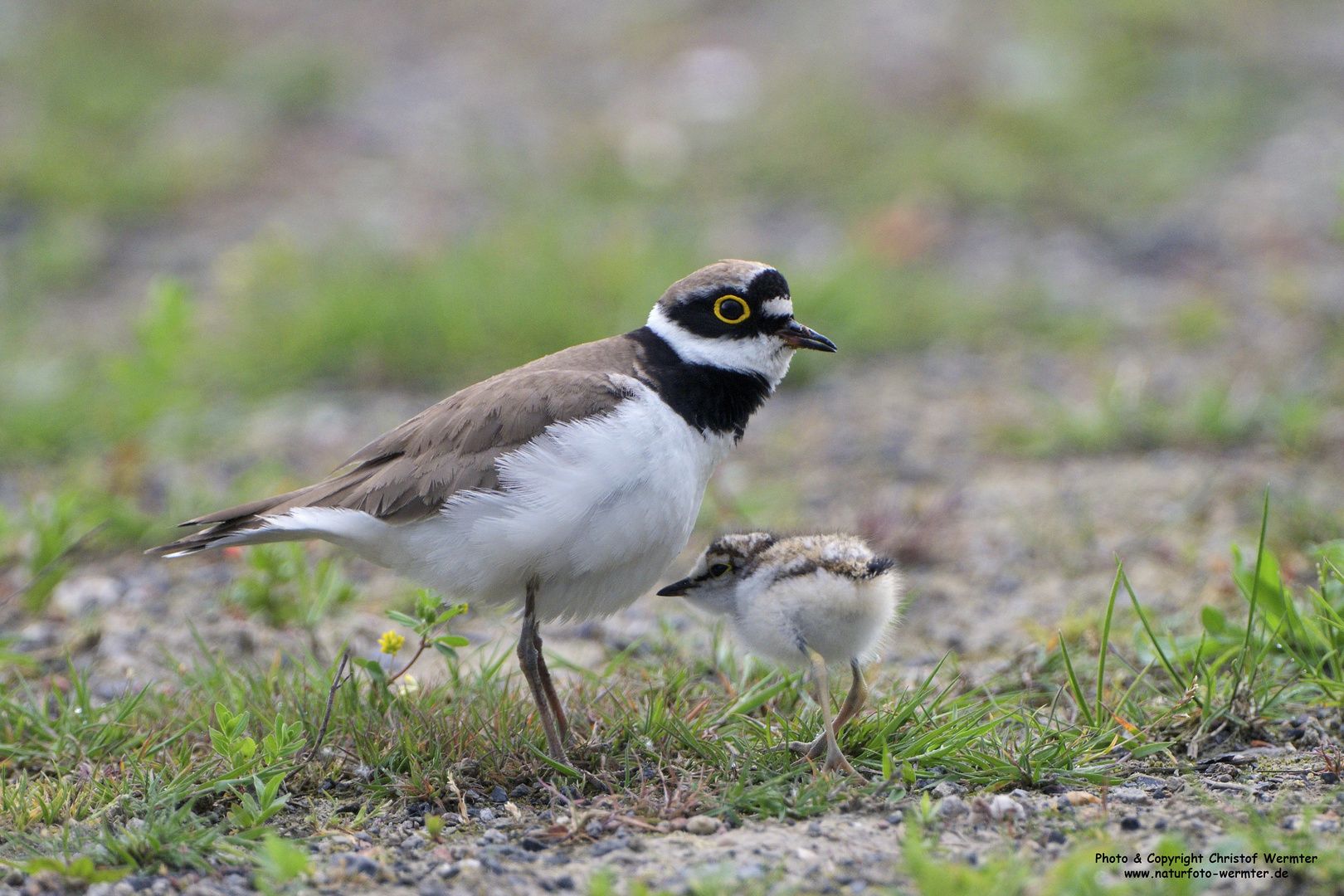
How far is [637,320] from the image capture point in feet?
23.6

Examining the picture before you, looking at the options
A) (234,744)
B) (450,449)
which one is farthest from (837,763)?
(234,744)

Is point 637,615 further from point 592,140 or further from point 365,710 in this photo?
point 592,140

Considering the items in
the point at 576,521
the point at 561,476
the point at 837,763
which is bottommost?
the point at 837,763

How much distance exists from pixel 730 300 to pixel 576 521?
38.0 inches

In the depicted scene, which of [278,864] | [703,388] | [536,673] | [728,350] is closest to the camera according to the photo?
[278,864]

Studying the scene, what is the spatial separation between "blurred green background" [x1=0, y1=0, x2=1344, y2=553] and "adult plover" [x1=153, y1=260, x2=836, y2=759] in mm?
1704

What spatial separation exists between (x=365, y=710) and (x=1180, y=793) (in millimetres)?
2241

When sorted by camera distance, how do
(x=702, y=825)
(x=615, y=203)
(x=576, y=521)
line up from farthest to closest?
(x=615, y=203), (x=576, y=521), (x=702, y=825)

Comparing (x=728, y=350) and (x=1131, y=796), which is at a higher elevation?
(x=728, y=350)

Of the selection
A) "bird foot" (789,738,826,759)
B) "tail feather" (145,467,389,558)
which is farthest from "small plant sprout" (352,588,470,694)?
"bird foot" (789,738,826,759)

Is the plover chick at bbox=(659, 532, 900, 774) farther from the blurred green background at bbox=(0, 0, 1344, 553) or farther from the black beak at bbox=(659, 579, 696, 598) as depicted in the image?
the blurred green background at bbox=(0, 0, 1344, 553)

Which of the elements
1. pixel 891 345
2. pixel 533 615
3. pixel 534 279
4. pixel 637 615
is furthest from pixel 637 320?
pixel 533 615

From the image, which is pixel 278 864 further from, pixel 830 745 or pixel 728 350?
pixel 728 350

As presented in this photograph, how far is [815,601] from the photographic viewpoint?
3.54 meters
